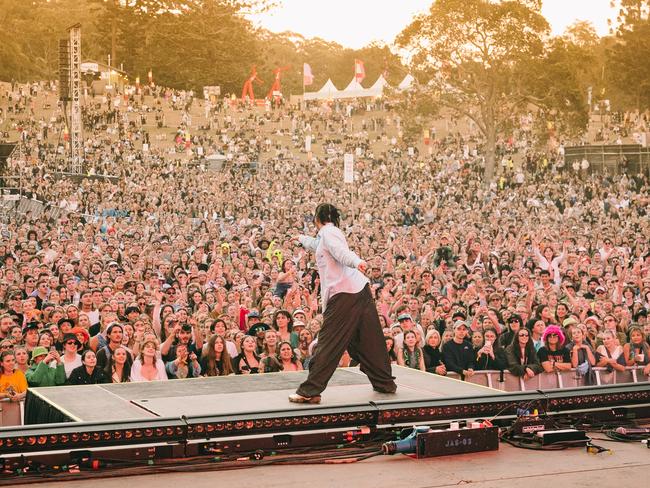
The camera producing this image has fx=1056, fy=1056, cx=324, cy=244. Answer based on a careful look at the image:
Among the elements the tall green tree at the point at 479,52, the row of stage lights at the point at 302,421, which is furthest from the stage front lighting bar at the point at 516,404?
the tall green tree at the point at 479,52

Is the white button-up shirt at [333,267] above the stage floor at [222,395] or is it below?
above

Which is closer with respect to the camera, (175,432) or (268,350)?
(175,432)

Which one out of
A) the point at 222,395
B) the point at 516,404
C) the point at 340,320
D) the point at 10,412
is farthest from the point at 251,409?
the point at 10,412

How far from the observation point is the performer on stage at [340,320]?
6.72 metres

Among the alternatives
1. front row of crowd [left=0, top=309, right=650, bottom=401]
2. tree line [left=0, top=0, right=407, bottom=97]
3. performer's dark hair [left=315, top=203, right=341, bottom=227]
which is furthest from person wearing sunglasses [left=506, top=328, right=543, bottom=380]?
tree line [left=0, top=0, right=407, bottom=97]

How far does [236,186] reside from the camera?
33594 millimetres

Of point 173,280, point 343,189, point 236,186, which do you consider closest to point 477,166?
point 343,189

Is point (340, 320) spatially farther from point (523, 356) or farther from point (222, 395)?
point (523, 356)

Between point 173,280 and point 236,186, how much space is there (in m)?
19.8

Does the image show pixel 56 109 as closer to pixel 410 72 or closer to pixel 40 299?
pixel 410 72

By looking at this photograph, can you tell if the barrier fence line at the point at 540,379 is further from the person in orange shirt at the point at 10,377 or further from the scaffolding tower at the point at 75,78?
the scaffolding tower at the point at 75,78

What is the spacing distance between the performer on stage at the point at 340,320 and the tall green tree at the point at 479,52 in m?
31.2

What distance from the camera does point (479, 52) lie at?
123ft

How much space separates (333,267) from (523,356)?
11.0 feet
